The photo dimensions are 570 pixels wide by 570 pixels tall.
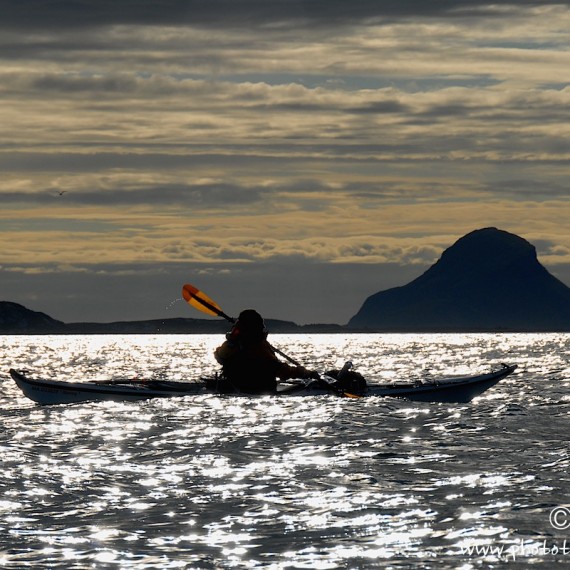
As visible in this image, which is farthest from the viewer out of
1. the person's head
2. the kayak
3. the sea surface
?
the kayak

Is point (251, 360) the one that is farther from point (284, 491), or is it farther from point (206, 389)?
point (284, 491)

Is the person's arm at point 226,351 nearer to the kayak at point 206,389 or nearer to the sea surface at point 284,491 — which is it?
the kayak at point 206,389

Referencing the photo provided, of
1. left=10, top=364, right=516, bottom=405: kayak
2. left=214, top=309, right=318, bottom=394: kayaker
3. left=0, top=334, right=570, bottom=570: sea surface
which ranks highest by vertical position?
left=214, top=309, right=318, bottom=394: kayaker

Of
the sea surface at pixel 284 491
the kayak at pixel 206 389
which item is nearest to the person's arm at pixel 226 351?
the kayak at pixel 206 389

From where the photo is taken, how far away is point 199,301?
39500 millimetres

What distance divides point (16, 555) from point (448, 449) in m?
12.3

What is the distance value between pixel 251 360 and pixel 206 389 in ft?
7.74

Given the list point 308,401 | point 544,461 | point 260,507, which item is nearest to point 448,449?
point 544,461

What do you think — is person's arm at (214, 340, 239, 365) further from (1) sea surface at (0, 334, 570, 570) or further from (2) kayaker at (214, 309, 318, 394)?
(1) sea surface at (0, 334, 570, 570)

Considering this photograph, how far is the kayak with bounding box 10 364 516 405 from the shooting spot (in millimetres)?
34688

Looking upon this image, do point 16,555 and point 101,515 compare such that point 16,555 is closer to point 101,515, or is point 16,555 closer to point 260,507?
point 101,515

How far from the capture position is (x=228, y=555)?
1354 centimetres

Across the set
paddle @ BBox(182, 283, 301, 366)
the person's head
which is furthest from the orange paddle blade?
the person's head

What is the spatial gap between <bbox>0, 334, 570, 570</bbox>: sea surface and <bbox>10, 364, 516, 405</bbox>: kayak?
1987 mm
